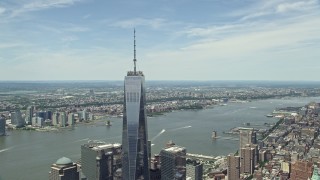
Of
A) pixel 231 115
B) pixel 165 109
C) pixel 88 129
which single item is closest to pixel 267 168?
pixel 88 129

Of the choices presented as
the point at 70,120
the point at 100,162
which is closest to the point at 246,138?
the point at 100,162

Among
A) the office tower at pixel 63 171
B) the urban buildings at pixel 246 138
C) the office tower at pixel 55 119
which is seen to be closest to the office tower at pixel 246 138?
the urban buildings at pixel 246 138

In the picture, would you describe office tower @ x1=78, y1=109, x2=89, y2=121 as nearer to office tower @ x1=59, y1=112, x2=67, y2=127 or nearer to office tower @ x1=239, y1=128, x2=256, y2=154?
office tower @ x1=59, y1=112, x2=67, y2=127

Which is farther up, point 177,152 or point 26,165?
point 177,152

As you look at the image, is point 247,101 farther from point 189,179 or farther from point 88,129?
point 189,179

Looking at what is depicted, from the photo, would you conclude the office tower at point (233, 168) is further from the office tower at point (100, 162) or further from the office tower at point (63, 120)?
the office tower at point (63, 120)

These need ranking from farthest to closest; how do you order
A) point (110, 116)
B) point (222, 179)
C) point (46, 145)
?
point (110, 116)
point (46, 145)
point (222, 179)

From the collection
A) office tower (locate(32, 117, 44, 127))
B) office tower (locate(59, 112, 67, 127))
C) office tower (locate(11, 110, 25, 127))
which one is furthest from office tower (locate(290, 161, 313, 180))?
office tower (locate(11, 110, 25, 127))
